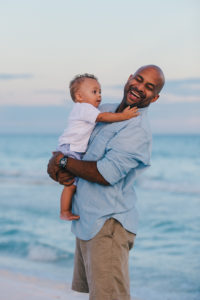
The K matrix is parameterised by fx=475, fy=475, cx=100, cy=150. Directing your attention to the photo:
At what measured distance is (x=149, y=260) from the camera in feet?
20.7

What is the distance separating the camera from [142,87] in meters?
2.63

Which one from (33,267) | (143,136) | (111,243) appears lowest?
(33,267)

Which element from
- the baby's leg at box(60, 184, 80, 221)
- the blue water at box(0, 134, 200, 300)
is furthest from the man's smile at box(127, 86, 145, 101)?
the blue water at box(0, 134, 200, 300)

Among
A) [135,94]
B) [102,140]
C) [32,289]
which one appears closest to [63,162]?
[102,140]

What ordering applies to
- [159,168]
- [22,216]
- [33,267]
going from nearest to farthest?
[33,267], [22,216], [159,168]

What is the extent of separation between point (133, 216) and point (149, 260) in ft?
12.5

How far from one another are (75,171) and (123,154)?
0.27m

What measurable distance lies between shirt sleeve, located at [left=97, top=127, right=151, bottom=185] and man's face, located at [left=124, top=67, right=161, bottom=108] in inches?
7.6

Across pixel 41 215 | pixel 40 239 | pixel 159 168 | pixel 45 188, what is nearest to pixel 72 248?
pixel 40 239

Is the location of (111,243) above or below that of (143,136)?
below

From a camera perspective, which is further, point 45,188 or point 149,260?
point 45,188

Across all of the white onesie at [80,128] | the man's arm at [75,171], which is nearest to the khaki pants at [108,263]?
the man's arm at [75,171]

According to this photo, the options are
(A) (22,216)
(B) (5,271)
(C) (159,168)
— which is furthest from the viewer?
(C) (159,168)

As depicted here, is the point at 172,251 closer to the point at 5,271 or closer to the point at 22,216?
the point at 5,271
